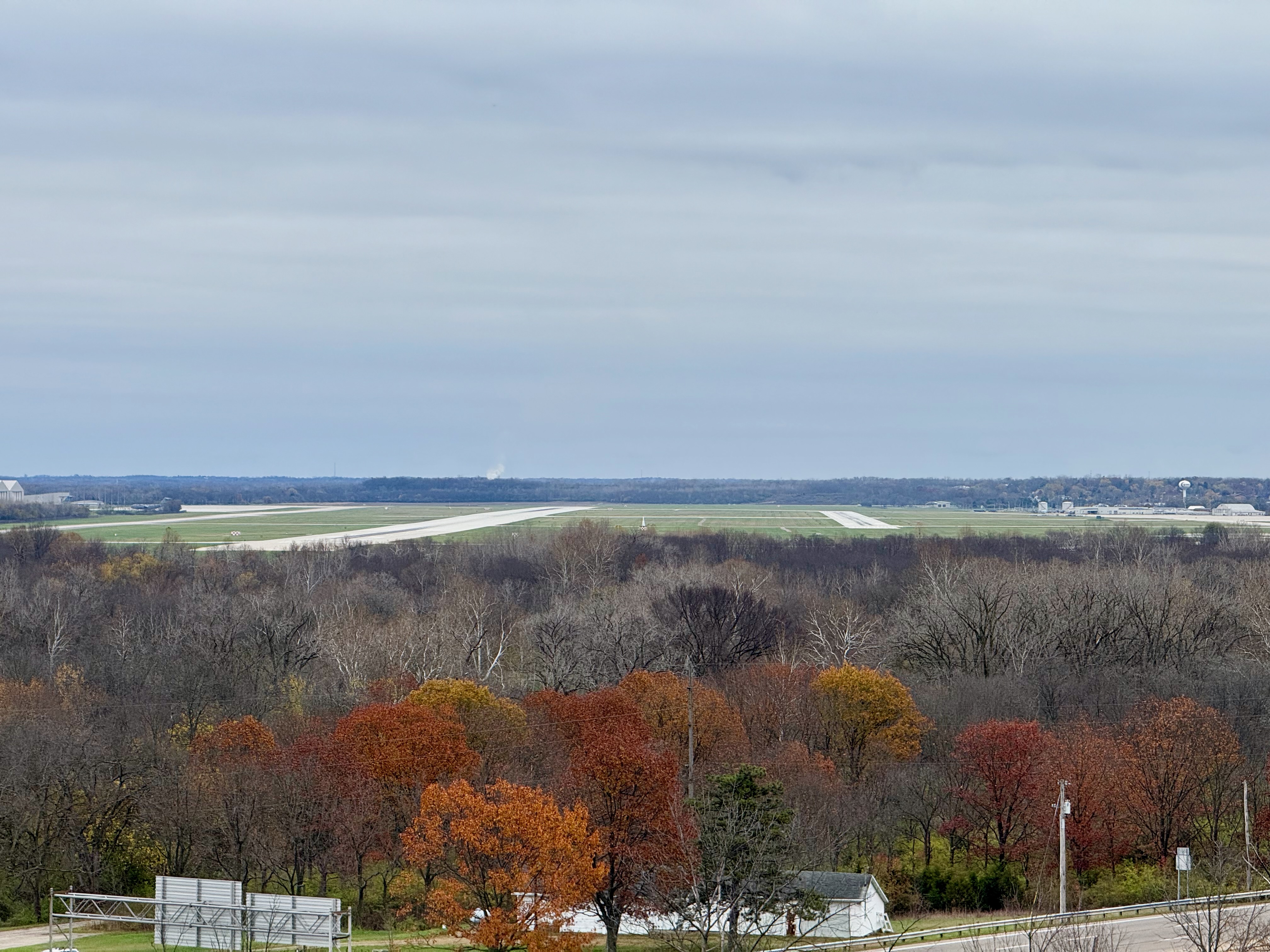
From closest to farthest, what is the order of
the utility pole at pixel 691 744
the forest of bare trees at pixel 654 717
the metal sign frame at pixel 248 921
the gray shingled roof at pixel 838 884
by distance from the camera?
1. the metal sign frame at pixel 248 921
2. the gray shingled roof at pixel 838 884
3. the utility pole at pixel 691 744
4. the forest of bare trees at pixel 654 717

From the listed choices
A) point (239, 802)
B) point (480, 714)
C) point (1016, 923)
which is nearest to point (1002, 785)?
point (1016, 923)

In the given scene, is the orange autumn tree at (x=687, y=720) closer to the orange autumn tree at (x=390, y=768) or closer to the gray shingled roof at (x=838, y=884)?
the orange autumn tree at (x=390, y=768)

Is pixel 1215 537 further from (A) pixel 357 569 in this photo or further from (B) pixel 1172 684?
(B) pixel 1172 684

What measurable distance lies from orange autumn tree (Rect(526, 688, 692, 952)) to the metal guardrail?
16.3ft

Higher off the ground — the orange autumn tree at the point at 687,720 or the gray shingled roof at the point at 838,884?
the orange autumn tree at the point at 687,720

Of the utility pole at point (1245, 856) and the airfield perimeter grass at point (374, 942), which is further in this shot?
the utility pole at point (1245, 856)

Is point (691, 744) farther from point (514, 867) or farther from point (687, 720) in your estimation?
point (687, 720)

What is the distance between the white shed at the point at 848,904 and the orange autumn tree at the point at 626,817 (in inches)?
164

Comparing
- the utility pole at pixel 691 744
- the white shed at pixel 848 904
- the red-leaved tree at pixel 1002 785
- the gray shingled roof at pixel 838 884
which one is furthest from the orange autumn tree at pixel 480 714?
the red-leaved tree at pixel 1002 785

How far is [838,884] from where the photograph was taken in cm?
4444

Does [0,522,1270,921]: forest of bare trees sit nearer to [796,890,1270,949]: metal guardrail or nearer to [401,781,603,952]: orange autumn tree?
[401,781,603,952]: orange autumn tree

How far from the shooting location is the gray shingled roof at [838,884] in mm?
43500

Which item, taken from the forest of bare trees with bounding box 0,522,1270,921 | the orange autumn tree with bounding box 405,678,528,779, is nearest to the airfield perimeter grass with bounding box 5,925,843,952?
the forest of bare trees with bounding box 0,522,1270,921

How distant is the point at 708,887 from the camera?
1501 inches
